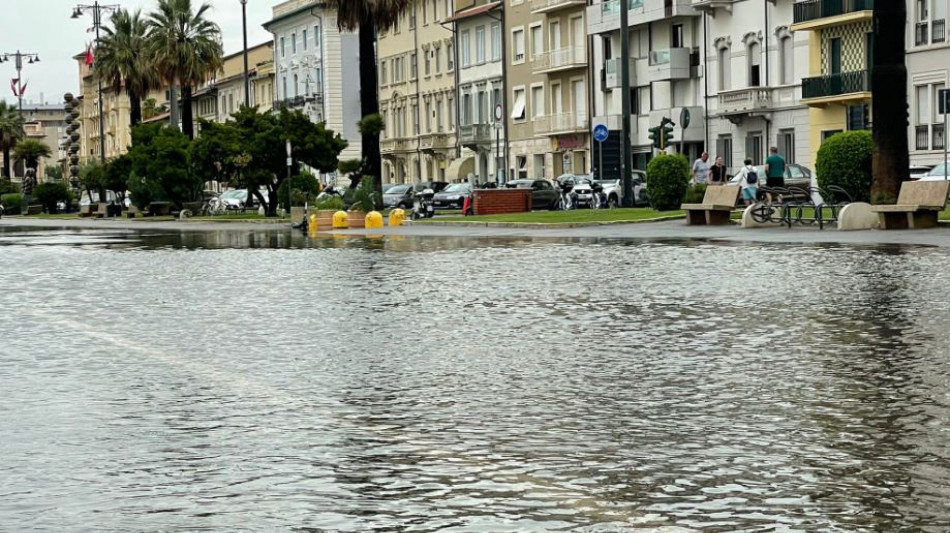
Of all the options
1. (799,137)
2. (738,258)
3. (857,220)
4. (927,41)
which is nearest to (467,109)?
(799,137)

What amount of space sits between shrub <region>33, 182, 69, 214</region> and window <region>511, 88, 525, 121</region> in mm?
35794

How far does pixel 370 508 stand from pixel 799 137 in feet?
184

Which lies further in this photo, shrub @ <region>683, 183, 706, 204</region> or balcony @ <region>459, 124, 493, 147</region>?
balcony @ <region>459, 124, 493, 147</region>

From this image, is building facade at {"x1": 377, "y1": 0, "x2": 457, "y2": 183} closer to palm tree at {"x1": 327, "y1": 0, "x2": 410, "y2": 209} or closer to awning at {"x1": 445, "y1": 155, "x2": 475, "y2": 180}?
awning at {"x1": 445, "y1": 155, "x2": 475, "y2": 180}

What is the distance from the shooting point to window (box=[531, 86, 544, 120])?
82.2m

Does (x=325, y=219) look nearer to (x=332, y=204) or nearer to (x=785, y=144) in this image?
(x=332, y=204)

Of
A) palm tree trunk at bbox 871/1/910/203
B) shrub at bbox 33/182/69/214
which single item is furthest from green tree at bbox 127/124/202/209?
palm tree trunk at bbox 871/1/910/203

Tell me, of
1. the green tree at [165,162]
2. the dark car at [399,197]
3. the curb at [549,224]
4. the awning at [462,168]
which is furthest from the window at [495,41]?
the curb at [549,224]

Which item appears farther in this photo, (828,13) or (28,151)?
(28,151)

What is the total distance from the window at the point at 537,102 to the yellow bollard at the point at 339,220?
35670mm

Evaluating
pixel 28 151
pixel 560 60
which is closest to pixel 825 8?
pixel 560 60

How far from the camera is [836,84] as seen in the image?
57062 millimetres

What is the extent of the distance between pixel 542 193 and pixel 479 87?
28.9 metres

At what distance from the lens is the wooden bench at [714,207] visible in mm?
34875
